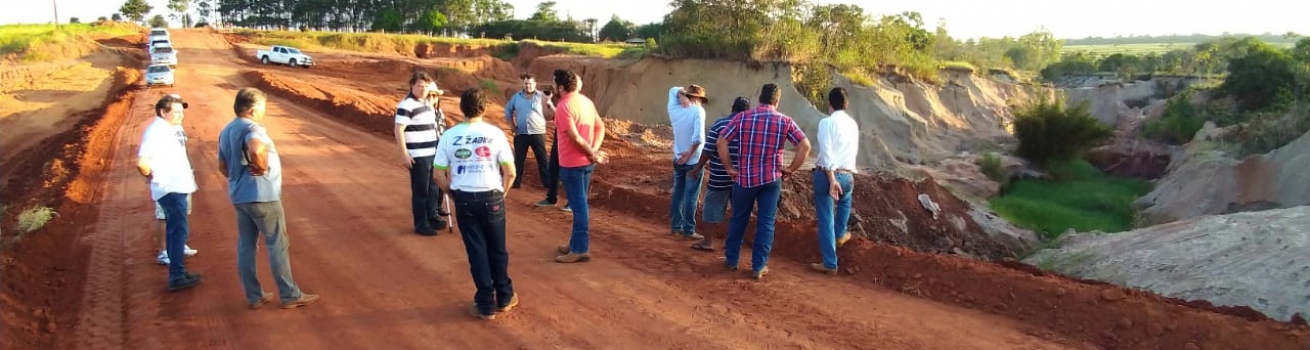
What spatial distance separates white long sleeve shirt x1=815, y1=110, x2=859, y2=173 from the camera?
6078 millimetres

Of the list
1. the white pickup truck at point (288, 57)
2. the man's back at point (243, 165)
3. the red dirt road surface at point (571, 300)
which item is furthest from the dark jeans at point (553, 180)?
the white pickup truck at point (288, 57)

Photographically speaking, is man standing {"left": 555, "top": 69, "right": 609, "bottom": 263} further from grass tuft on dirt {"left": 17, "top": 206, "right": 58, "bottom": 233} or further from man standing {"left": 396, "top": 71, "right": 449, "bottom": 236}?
grass tuft on dirt {"left": 17, "top": 206, "right": 58, "bottom": 233}

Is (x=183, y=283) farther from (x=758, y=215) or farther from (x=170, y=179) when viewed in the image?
(x=758, y=215)

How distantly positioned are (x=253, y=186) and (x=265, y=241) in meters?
0.46

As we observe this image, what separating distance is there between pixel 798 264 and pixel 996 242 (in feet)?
18.7

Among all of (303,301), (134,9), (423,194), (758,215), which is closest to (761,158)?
(758,215)

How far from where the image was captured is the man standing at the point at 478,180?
15.5 feet

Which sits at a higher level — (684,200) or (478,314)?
(684,200)

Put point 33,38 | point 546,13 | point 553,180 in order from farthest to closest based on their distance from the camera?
point 546,13 → point 33,38 → point 553,180

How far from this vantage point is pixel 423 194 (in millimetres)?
7121

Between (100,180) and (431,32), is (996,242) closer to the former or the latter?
(100,180)

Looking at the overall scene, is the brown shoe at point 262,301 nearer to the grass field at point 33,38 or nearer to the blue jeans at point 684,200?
the blue jeans at point 684,200

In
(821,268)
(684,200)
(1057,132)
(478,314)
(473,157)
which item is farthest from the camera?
(1057,132)

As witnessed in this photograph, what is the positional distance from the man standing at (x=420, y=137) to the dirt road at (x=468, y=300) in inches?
13.2
